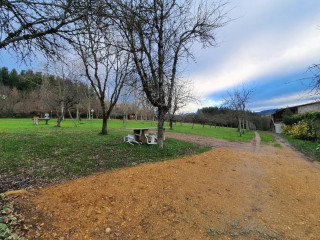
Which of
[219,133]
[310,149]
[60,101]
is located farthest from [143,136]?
[219,133]

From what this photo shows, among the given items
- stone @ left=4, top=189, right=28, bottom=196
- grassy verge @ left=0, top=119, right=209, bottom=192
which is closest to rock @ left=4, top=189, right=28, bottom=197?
stone @ left=4, top=189, right=28, bottom=196

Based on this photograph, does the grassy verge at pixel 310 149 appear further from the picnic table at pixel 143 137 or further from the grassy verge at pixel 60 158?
the picnic table at pixel 143 137

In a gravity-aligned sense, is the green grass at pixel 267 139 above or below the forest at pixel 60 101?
below

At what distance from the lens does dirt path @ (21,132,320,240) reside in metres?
2.33

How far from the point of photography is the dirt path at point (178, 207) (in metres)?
2.33

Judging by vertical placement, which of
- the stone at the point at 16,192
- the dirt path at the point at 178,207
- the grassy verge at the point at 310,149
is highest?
the stone at the point at 16,192

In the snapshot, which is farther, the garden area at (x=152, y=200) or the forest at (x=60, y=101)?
the forest at (x=60, y=101)

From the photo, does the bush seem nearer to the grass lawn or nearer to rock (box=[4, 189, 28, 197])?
the grass lawn

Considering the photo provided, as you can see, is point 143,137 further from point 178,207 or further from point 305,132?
point 305,132

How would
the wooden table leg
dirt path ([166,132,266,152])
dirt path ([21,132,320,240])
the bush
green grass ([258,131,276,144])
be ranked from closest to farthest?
dirt path ([21,132,320,240]) < the wooden table leg < dirt path ([166,132,266,152]) < the bush < green grass ([258,131,276,144])

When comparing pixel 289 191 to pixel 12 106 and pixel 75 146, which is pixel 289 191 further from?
pixel 12 106

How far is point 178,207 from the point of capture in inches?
116

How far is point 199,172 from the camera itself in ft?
16.1

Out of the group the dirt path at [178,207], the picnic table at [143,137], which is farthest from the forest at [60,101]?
the dirt path at [178,207]
